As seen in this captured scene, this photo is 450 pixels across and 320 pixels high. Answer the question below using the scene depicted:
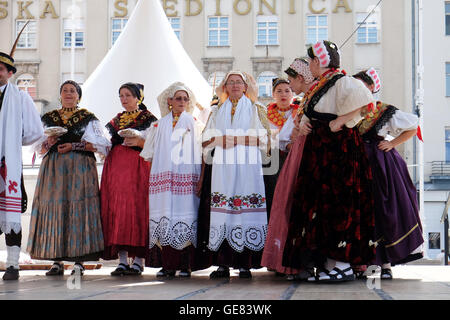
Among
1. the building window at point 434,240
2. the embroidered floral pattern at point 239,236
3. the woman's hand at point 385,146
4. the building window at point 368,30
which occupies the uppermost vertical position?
the building window at point 368,30

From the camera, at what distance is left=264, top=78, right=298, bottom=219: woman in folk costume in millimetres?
5762

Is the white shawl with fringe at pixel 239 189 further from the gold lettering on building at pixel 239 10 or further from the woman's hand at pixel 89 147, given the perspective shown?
the gold lettering on building at pixel 239 10

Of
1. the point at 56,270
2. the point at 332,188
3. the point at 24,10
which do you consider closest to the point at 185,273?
the point at 56,270

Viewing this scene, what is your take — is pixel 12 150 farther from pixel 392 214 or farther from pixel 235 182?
pixel 392 214

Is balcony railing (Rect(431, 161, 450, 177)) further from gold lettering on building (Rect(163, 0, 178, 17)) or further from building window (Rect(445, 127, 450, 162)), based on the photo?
gold lettering on building (Rect(163, 0, 178, 17))

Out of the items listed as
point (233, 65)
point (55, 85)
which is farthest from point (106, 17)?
point (233, 65)

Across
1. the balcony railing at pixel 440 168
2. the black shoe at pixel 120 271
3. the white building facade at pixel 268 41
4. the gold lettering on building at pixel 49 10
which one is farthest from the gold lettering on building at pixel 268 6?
the black shoe at pixel 120 271

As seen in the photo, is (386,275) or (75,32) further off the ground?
(75,32)

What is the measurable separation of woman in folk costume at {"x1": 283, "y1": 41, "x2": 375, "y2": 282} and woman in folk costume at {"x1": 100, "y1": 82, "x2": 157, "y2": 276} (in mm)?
1722

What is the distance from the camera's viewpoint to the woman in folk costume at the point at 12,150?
212 inches

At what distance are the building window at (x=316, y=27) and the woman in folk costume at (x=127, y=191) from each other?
20489 mm

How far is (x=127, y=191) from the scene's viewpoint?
6113mm

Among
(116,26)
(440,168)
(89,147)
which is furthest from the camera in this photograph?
(116,26)

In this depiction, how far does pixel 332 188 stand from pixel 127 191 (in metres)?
2.07
